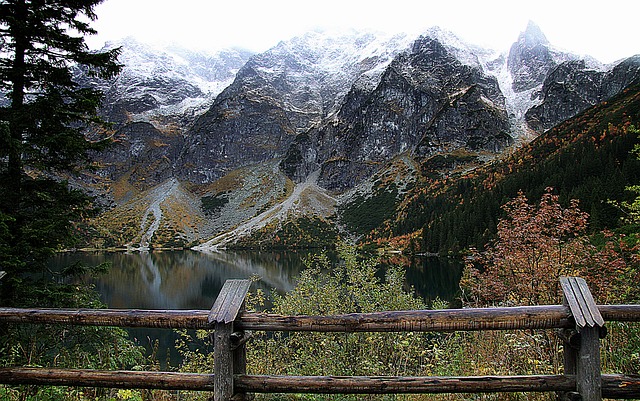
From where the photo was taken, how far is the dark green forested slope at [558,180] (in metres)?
70.1

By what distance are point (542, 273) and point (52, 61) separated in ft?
42.9

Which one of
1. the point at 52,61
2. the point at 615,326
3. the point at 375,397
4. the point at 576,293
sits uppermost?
the point at 52,61

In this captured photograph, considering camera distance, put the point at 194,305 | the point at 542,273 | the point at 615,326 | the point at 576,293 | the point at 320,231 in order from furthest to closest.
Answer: the point at 320,231, the point at 194,305, the point at 542,273, the point at 615,326, the point at 576,293

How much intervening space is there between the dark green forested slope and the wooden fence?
56.3 metres

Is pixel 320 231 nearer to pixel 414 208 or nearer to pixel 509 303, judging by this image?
pixel 414 208

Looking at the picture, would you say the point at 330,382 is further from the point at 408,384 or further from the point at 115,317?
the point at 115,317

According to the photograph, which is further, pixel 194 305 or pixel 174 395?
pixel 194 305

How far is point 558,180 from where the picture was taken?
290 feet

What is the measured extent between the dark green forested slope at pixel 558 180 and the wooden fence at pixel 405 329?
56.3 meters

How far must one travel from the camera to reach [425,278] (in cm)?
5791

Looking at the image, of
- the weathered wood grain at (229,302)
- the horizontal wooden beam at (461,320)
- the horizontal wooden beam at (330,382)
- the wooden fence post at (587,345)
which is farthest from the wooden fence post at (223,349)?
the wooden fence post at (587,345)

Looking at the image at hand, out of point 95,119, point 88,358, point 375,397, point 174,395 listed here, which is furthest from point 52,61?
point 375,397

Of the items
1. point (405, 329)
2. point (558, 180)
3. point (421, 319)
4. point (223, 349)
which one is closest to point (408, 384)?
point (405, 329)

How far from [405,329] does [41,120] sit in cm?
865
